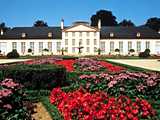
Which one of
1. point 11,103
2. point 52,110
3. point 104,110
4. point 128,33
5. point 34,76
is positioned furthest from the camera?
point 128,33

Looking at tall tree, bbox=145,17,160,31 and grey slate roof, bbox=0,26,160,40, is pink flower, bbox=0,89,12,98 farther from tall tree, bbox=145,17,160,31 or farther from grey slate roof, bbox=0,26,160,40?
tall tree, bbox=145,17,160,31

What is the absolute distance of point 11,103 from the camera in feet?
28.3

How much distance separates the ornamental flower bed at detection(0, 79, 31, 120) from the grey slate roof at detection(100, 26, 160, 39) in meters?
58.1

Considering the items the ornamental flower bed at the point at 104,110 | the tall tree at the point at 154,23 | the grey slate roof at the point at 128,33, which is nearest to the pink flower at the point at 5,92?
the ornamental flower bed at the point at 104,110

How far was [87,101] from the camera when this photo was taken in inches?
330

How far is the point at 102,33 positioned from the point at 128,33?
4.36 m

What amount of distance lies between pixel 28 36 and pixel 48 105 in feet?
189

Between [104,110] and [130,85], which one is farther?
[130,85]

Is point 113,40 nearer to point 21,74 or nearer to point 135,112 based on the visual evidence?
point 21,74

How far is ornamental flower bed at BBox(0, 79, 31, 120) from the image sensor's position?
8.15 meters

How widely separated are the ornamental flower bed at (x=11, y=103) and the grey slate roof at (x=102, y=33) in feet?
189

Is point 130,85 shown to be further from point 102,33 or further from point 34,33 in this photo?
point 102,33

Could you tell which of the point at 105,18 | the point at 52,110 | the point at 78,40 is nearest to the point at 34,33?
the point at 78,40

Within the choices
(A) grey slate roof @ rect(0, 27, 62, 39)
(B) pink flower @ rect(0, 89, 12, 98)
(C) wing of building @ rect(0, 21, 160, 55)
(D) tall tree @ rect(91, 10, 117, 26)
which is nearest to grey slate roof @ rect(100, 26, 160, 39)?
(C) wing of building @ rect(0, 21, 160, 55)
